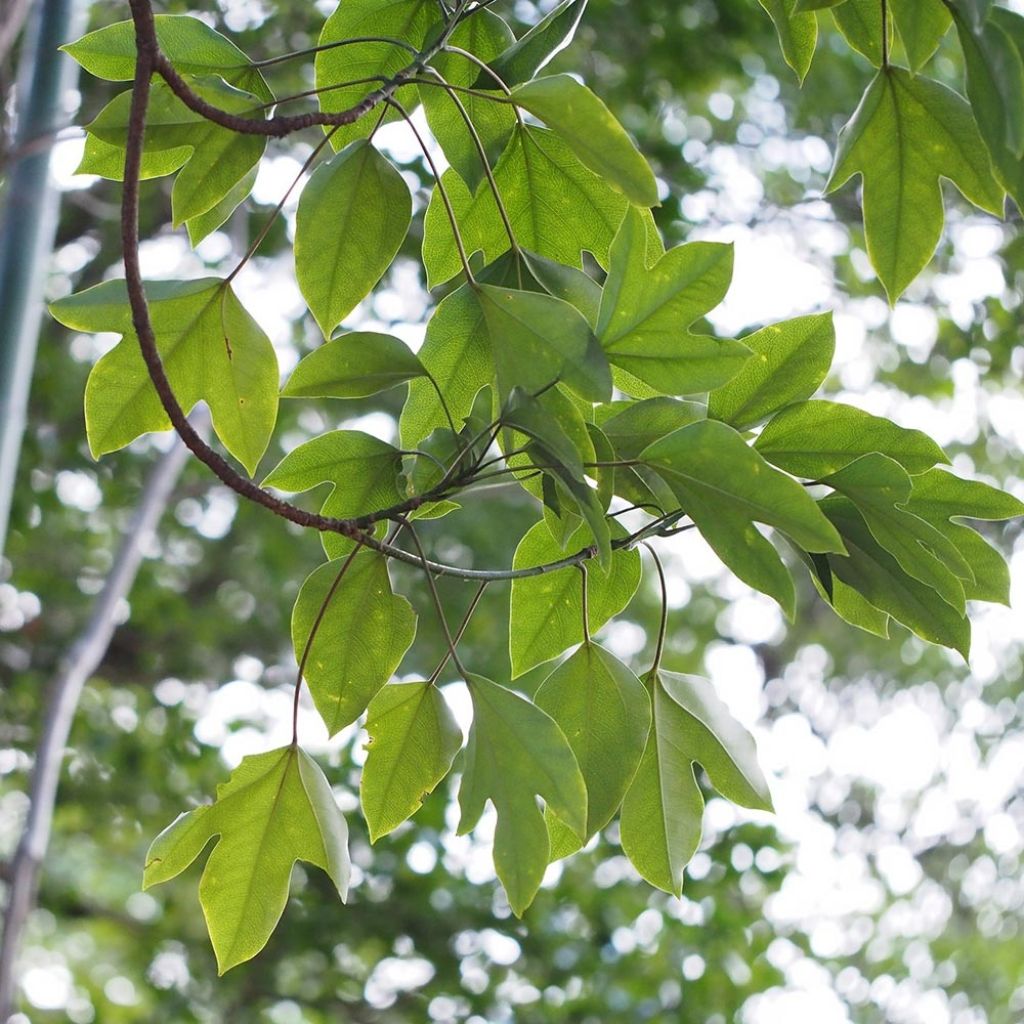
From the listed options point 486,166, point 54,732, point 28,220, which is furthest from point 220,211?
point 54,732

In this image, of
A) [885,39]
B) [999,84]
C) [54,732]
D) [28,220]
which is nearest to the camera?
[999,84]

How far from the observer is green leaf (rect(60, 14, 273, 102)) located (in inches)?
21.6

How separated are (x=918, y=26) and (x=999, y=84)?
2.3 inches

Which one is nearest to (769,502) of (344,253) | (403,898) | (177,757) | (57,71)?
(344,253)

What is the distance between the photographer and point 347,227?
0.57m

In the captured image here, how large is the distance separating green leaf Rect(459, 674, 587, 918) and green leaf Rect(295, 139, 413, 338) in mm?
203

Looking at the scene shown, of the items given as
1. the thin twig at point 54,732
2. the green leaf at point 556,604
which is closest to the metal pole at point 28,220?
the thin twig at point 54,732

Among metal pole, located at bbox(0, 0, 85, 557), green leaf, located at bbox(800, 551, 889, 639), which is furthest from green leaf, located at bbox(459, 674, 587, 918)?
metal pole, located at bbox(0, 0, 85, 557)

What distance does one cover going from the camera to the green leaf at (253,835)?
554 mm

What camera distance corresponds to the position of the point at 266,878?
1.84ft

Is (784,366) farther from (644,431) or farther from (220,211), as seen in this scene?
(220,211)

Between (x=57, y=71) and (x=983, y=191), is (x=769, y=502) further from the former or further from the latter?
(x=57, y=71)

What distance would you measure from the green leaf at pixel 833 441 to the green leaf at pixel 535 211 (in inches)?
5.5

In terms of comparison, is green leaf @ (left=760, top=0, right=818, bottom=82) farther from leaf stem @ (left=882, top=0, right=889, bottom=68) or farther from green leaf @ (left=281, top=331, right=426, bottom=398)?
green leaf @ (left=281, top=331, right=426, bottom=398)
